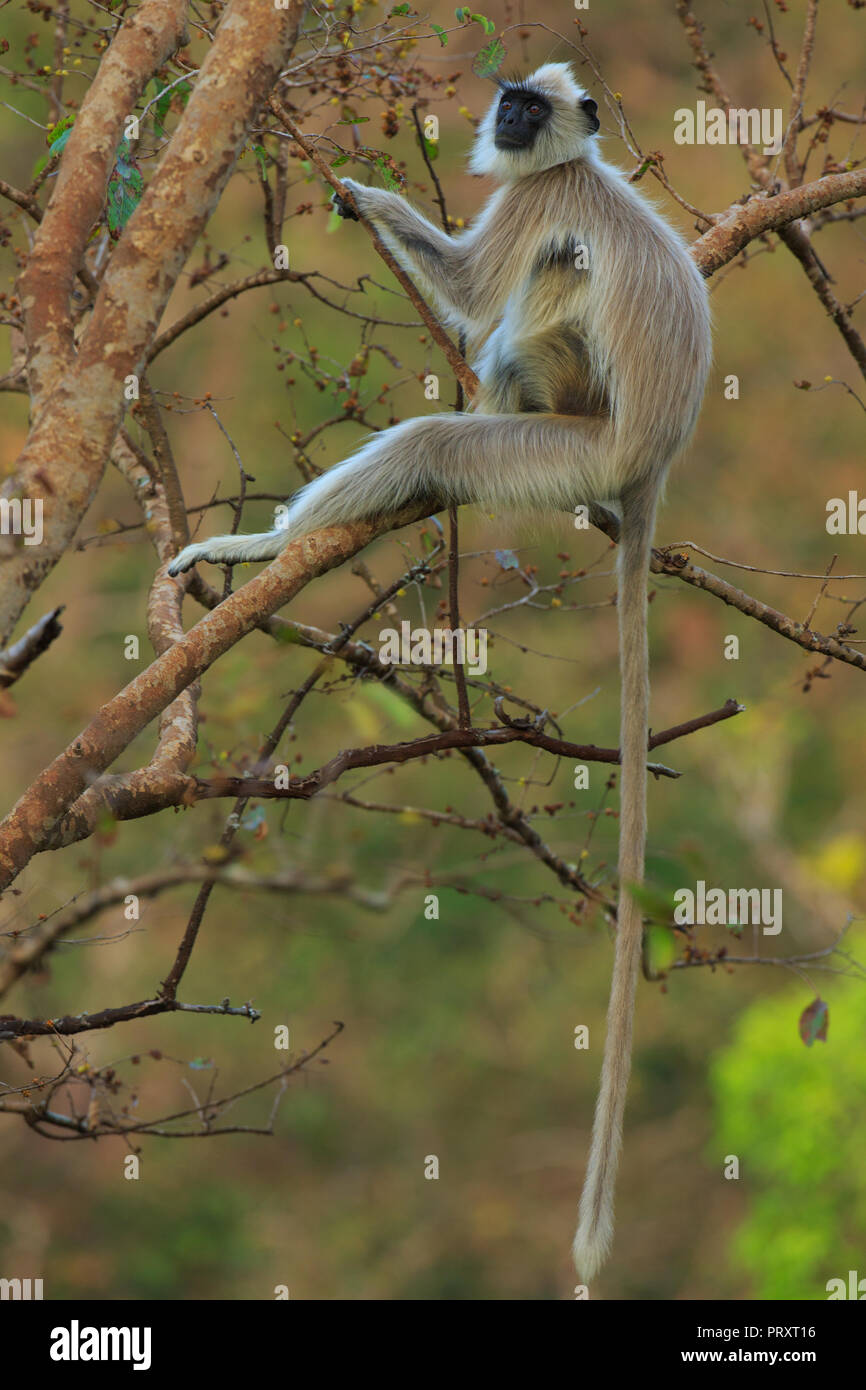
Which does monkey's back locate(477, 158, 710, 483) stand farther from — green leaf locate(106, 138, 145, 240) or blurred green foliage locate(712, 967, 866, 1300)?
blurred green foliage locate(712, 967, 866, 1300)

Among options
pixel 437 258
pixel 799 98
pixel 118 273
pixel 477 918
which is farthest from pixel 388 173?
pixel 477 918

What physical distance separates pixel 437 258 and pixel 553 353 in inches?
14.6

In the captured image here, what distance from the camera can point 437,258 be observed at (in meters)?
3.46

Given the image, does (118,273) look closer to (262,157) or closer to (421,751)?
(421,751)

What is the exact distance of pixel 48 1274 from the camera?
11.6 meters

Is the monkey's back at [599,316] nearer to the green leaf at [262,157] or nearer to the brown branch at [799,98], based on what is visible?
the brown branch at [799,98]

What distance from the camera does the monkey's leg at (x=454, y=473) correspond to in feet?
9.77

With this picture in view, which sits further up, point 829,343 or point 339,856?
point 829,343

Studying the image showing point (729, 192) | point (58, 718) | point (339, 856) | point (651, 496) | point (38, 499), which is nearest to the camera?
point (339, 856)

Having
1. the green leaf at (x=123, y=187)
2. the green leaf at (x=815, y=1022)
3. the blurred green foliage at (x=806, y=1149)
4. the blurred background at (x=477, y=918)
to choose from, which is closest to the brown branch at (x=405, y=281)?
the green leaf at (x=123, y=187)

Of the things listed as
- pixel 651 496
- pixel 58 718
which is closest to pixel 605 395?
pixel 651 496

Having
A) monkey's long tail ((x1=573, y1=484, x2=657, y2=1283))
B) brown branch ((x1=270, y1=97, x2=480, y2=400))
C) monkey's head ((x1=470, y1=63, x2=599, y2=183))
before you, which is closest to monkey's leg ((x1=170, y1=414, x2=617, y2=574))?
monkey's long tail ((x1=573, y1=484, x2=657, y2=1283))
